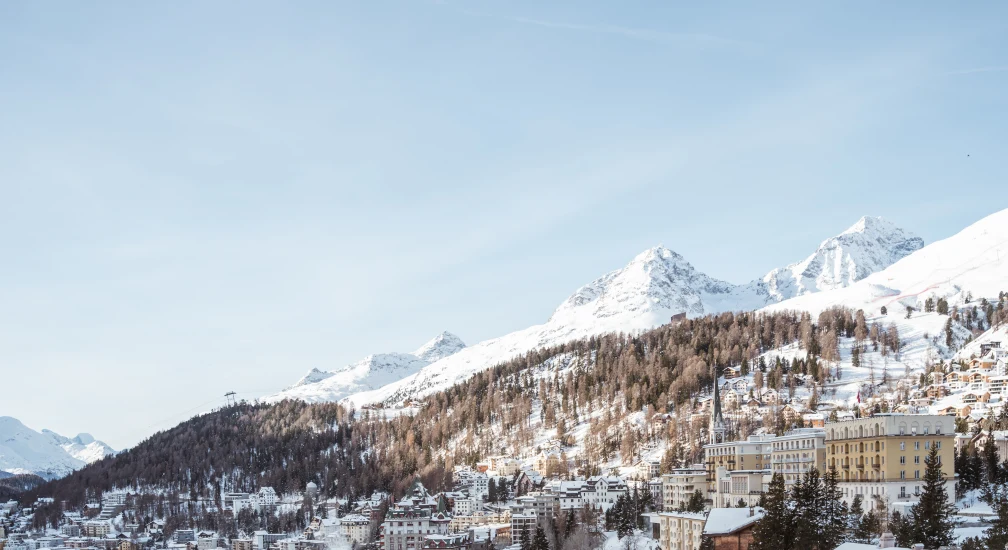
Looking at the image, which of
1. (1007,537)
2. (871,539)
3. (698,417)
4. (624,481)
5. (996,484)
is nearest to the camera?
(1007,537)

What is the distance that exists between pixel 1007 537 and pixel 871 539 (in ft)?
45.1

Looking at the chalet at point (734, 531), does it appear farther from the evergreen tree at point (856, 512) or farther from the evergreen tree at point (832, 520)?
the evergreen tree at point (856, 512)

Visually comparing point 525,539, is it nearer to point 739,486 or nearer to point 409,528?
point 409,528

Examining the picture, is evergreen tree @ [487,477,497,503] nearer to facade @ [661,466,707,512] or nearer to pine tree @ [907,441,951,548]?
facade @ [661,466,707,512]

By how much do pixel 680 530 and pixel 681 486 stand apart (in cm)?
2268

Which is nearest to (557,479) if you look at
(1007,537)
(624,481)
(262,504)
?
(624,481)

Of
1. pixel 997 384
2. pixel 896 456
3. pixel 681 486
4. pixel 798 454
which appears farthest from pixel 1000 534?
pixel 997 384

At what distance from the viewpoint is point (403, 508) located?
145 meters

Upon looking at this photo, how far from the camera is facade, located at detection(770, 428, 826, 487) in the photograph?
305 feet

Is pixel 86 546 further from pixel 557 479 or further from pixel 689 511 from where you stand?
pixel 689 511

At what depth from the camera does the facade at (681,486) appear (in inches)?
4437

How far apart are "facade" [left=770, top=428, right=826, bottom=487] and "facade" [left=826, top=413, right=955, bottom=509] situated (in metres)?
8.97

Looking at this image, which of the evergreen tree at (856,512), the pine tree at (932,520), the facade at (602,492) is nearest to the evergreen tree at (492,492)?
the facade at (602,492)

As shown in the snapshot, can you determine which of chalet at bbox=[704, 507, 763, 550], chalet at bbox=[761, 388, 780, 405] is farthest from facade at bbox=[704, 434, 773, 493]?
chalet at bbox=[761, 388, 780, 405]
